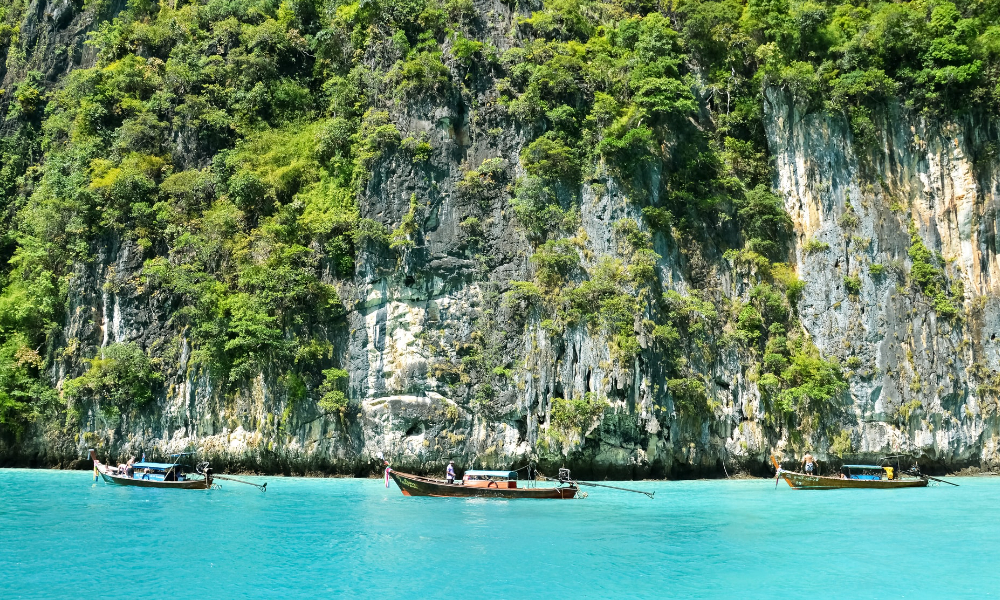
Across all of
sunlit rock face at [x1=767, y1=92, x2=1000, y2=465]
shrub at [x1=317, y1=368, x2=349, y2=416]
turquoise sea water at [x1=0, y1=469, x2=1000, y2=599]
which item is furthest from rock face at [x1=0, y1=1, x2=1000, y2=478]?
turquoise sea water at [x1=0, y1=469, x2=1000, y2=599]

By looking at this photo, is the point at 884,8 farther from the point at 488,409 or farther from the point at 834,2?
the point at 488,409

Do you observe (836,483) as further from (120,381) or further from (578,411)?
(120,381)

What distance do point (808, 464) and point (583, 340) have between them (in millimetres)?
9453

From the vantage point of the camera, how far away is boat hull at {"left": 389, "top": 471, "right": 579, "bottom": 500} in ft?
76.3

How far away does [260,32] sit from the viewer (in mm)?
35531

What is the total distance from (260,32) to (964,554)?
34845mm

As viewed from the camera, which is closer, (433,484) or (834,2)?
(433,484)

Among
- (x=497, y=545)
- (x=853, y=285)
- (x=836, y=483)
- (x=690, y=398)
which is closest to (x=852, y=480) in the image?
(x=836, y=483)

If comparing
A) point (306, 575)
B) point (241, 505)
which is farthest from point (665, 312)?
point (306, 575)

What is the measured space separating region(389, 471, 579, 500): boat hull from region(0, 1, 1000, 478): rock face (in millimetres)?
3282

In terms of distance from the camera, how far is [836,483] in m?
25.9

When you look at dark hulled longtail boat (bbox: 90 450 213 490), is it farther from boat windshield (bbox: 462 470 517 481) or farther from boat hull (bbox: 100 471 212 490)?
boat windshield (bbox: 462 470 517 481)

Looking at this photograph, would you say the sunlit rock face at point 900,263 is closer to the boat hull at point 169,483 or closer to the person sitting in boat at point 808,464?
the person sitting in boat at point 808,464

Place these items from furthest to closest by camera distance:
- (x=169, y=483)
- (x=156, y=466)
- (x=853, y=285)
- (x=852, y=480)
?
(x=853, y=285) → (x=156, y=466) → (x=852, y=480) → (x=169, y=483)
